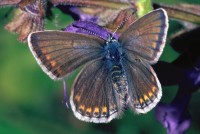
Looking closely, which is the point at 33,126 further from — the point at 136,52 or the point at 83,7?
the point at 136,52

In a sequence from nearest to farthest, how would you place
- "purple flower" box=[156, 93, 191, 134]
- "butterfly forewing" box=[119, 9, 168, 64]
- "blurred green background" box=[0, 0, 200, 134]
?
"butterfly forewing" box=[119, 9, 168, 64], "purple flower" box=[156, 93, 191, 134], "blurred green background" box=[0, 0, 200, 134]

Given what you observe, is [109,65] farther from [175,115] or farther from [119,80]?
[175,115]

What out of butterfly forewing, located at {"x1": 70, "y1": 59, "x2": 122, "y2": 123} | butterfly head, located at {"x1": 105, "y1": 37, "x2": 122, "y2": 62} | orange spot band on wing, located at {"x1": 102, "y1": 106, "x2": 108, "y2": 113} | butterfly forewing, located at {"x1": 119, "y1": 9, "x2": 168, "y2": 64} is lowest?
orange spot band on wing, located at {"x1": 102, "y1": 106, "x2": 108, "y2": 113}

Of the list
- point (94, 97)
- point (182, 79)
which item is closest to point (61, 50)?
point (94, 97)

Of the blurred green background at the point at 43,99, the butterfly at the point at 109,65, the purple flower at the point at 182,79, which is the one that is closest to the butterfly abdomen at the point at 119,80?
the butterfly at the point at 109,65

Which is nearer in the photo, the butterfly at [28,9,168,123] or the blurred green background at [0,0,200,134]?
the butterfly at [28,9,168,123]

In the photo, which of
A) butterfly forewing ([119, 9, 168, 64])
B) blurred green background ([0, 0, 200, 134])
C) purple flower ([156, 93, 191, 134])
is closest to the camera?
butterfly forewing ([119, 9, 168, 64])

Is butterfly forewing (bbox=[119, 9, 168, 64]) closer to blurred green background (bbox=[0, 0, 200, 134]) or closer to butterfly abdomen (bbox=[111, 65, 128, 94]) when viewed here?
butterfly abdomen (bbox=[111, 65, 128, 94])

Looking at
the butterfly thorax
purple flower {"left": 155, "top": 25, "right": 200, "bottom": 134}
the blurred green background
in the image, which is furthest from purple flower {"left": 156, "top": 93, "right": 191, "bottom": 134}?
the blurred green background
